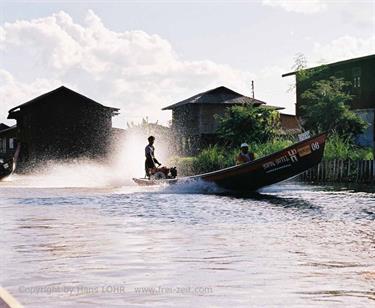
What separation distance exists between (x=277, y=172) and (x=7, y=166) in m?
22.6

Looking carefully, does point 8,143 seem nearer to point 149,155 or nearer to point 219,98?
point 219,98

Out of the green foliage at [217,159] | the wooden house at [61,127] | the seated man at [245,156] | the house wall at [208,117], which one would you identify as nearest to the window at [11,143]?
the wooden house at [61,127]

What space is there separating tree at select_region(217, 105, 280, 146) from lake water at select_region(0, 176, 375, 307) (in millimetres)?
23481

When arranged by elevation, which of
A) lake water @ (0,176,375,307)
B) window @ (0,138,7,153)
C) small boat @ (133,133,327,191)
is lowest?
lake water @ (0,176,375,307)

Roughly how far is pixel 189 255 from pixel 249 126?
34.2 m

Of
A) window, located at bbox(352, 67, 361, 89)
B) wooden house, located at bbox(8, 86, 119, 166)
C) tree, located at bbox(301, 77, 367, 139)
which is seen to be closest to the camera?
tree, located at bbox(301, 77, 367, 139)

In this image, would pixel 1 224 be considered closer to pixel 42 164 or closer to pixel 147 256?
pixel 147 256

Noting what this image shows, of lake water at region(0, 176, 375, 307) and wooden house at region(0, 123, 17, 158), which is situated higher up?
wooden house at region(0, 123, 17, 158)

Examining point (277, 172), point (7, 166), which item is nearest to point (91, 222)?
point (277, 172)

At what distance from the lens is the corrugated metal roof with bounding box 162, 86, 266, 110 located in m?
59.7

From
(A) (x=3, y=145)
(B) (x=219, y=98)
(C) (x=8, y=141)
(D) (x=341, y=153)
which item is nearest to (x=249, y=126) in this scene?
(D) (x=341, y=153)

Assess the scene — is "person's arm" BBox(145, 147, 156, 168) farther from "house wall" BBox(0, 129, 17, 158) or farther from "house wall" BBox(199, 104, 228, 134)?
"house wall" BBox(0, 129, 17, 158)

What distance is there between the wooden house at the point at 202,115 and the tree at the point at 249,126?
13.2 meters

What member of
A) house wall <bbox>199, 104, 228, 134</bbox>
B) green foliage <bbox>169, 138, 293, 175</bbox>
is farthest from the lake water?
house wall <bbox>199, 104, 228, 134</bbox>
